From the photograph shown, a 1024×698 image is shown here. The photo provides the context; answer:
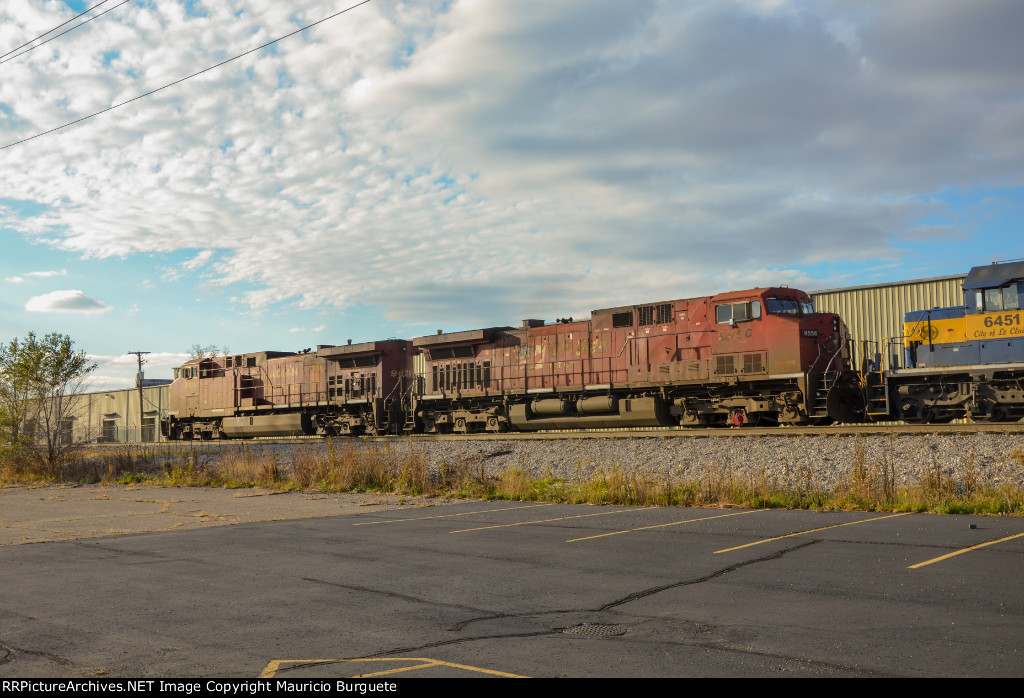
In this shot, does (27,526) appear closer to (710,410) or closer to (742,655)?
(742,655)

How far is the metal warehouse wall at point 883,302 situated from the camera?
94.8ft

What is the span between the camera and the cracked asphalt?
484 centimetres

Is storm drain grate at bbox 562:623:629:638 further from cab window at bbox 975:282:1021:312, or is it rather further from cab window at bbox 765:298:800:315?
cab window at bbox 975:282:1021:312

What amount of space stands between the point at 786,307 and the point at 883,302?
11.4 meters

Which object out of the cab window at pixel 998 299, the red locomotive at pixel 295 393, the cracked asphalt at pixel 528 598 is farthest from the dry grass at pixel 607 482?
the red locomotive at pixel 295 393

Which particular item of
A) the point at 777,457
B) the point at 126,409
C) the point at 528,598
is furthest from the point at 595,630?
the point at 126,409

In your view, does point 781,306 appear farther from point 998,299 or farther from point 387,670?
point 387,670

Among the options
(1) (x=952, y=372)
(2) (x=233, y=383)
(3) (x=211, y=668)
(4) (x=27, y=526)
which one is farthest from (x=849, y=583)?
(2) (x=233, y=383)

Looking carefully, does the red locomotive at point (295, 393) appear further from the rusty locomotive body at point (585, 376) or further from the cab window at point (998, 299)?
the cab window at point (998, 299)

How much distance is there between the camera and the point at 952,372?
18.6 m

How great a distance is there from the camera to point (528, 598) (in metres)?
6.72

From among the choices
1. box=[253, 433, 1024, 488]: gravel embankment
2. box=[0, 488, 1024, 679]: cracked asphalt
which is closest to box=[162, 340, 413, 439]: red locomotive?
box=[253, 433, 1024, 488]: gravel embankment

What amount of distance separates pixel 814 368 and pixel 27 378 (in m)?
23.4

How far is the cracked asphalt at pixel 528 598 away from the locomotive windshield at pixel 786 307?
1090 centimetres
